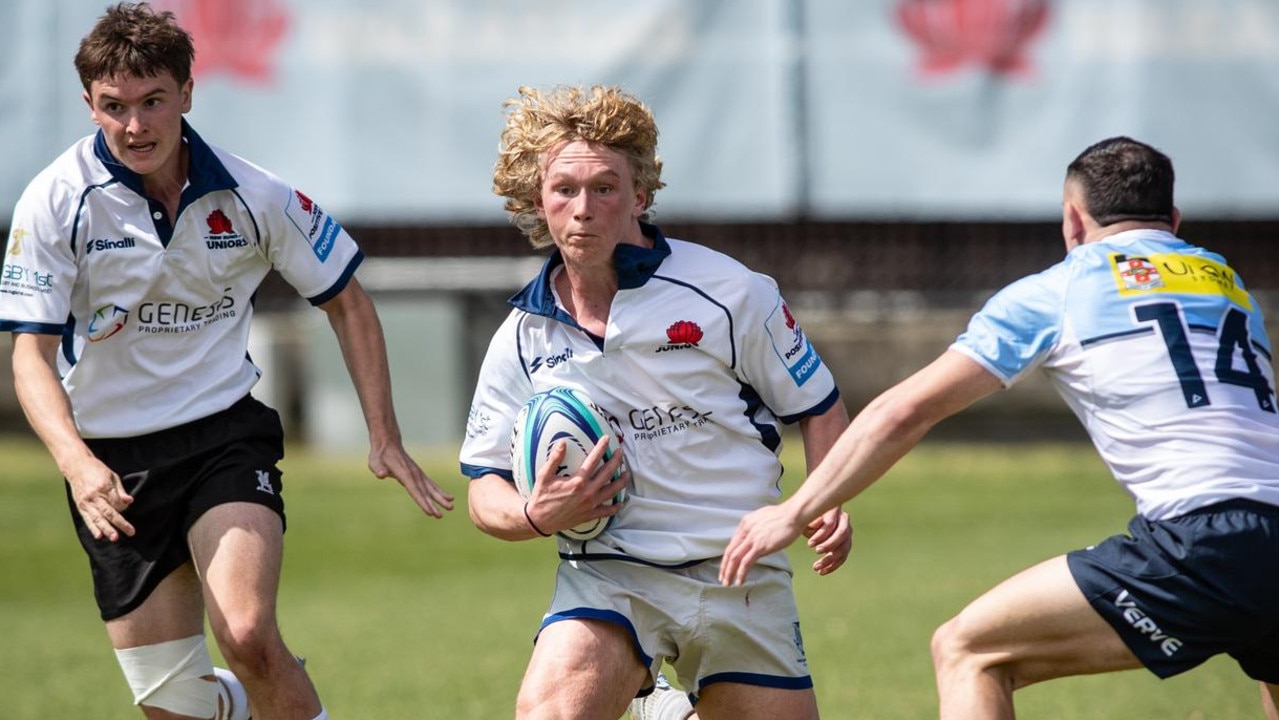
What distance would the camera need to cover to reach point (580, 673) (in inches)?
174

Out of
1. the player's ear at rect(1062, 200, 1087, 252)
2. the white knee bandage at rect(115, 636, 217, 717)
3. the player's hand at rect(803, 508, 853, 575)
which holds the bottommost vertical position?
the white knee bandage at rect(115, 636, 217, 717)

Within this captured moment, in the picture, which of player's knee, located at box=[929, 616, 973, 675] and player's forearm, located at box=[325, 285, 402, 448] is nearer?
player's knee, located at box=[929, 616, 973, 675]

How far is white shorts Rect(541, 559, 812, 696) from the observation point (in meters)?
4.58

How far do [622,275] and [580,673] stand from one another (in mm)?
1078

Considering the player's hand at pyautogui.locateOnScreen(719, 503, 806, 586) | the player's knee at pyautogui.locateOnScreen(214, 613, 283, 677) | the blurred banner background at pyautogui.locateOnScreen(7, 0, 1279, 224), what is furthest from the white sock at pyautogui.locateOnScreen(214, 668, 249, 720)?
the blurred banner background at pyautogui.locateOnScreen(7, 0, 1279, 224)

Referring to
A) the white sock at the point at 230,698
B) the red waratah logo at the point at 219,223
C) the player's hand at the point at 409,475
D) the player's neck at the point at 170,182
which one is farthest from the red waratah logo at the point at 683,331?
the white sock at the point at 230,698

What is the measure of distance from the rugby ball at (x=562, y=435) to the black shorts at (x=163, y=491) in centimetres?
91

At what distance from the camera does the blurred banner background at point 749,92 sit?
576 inches

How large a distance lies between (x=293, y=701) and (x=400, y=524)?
824cm

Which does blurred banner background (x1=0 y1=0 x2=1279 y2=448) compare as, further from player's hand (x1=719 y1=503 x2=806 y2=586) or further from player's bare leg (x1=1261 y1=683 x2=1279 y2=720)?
player's hand (x1=719 y1=503 x2=806 y2=586)

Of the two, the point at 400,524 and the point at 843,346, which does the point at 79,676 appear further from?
the point at 843,346

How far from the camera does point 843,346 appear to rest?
15148 mm

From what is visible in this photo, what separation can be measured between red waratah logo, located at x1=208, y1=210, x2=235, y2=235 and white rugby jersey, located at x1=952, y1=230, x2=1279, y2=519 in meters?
2.25

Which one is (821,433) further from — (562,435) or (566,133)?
(566,133)
